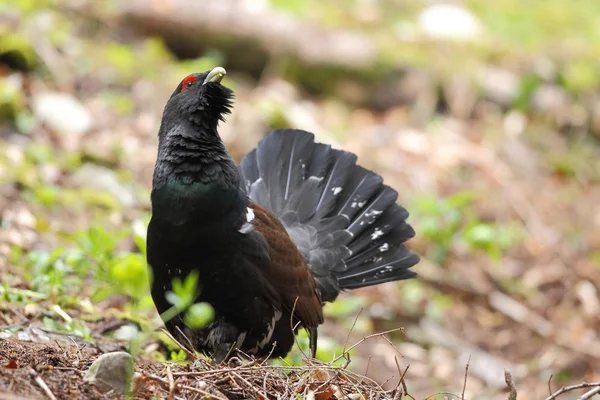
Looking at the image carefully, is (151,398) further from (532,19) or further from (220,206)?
(532,19)

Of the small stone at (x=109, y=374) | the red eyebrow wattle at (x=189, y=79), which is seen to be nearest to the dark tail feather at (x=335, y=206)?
the red eyebrow wattle at (x=189, y=79)

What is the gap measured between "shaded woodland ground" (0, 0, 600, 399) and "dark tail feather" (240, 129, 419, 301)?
2.54 feet

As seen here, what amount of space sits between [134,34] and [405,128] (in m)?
3.87

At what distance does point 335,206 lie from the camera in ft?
18.0

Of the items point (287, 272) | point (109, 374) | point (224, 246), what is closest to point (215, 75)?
point (224, 246)

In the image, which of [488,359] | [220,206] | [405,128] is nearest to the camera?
[220,206]

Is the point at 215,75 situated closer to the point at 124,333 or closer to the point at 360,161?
the point at 124,333

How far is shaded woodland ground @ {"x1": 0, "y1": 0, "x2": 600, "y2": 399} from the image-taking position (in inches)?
193

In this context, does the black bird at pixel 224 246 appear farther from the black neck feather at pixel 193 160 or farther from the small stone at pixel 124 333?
the small stone at pixel 124 333

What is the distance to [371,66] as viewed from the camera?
10.2 meters

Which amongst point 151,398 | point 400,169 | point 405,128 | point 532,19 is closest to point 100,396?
point 151,398

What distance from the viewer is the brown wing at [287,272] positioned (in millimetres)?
4352

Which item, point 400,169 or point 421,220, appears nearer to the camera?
point 421,220

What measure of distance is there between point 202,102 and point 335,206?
1681 mm
